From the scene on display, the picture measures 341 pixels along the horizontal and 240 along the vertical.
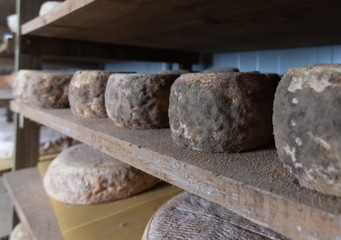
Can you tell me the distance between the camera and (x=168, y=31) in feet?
4.03

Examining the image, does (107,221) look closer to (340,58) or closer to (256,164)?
(256,164)

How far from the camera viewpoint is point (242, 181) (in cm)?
41

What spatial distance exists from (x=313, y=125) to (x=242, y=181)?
120 millimetres

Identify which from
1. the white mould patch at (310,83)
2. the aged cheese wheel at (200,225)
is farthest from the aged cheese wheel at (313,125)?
the aged cheese wheel at (200,225)

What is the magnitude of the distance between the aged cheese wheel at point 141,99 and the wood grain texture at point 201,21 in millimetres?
213

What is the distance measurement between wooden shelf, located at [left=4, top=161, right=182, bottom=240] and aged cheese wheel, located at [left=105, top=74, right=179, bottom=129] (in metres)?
0.41

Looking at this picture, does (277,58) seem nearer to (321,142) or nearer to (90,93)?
(90,93)

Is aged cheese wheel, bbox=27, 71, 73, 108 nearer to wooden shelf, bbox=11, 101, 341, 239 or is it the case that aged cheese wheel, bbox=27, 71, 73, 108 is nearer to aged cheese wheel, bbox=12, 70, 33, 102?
aged cheese wheel, bbox=12, 70, 33, 102

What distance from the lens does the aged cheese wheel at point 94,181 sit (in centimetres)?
113

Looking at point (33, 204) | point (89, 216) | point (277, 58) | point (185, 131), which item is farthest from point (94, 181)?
point (277, 58)

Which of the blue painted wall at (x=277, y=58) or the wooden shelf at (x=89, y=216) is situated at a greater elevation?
the blue painted wall at (x=277, y=58)

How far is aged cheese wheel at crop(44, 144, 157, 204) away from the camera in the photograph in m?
1.13

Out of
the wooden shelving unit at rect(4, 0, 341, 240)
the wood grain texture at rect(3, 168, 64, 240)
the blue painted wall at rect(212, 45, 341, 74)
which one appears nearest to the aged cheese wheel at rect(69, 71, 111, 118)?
the wooden shelving unit at rect(4, 0, 341, 240)

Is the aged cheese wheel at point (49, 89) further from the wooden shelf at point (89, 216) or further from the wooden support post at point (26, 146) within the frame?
the wooden support post at point (26, 146)
